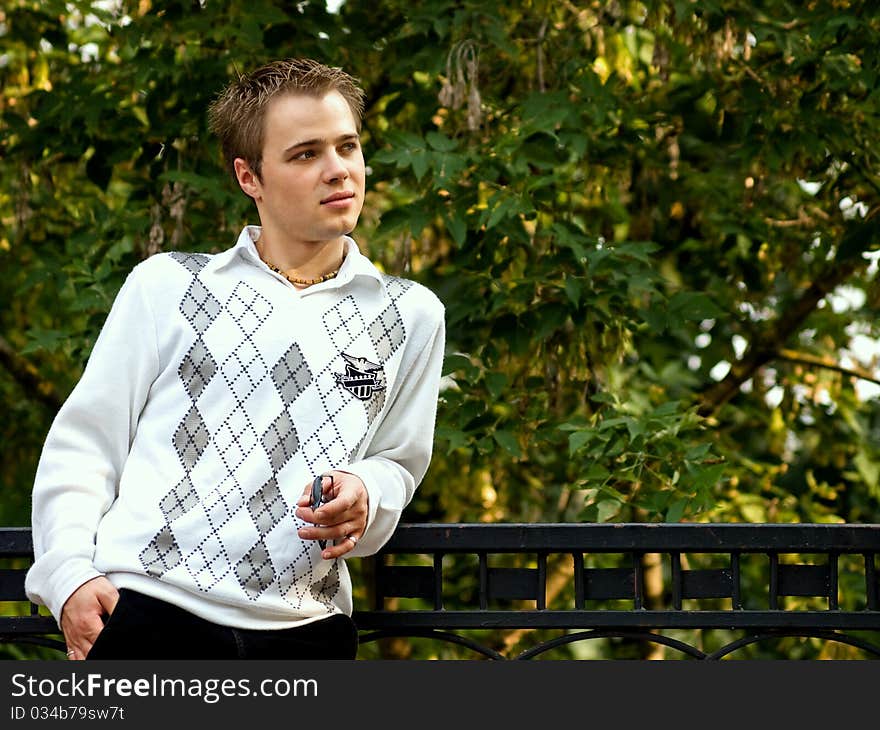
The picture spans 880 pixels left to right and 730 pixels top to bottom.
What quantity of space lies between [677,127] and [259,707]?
311cm

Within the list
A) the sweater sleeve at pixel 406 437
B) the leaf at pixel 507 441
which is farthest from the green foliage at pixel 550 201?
the sweater sleeve at pixel 406 437

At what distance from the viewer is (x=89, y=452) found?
193 centimetres

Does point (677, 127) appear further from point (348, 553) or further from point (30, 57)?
point (348, 553)

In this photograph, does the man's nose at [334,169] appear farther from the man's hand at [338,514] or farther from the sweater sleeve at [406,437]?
the man's hand at [338,514]

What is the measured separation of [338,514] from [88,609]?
38cm

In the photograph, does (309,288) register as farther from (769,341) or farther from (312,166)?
(769,341)

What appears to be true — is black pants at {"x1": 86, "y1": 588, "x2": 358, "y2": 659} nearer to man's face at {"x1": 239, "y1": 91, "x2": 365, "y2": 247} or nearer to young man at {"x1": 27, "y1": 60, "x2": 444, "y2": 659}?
young man at {"x1": 27, "y1": 60, "x2": 444, "y2": 659}

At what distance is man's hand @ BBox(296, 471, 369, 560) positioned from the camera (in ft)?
5.98

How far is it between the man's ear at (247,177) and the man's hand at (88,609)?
0.65m

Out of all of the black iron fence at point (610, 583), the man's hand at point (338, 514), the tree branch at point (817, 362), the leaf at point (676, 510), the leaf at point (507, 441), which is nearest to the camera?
the man's hand at point (338, 514)

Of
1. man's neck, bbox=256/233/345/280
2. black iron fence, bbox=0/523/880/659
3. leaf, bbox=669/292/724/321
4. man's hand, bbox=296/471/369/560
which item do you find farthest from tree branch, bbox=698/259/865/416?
man's hand, bbox=296/471/369/560

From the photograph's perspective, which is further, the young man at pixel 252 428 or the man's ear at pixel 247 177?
the man's ear at pixel 247 177

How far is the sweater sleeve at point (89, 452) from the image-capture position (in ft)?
6.12

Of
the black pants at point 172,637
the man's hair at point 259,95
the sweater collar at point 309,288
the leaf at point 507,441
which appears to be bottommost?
the black pants at point 172,637
